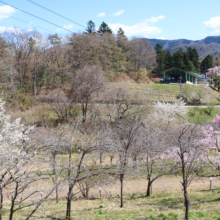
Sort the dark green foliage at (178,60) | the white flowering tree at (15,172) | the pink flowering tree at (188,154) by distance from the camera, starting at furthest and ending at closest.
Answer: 1. the dark green foliage at (178,60)
2. the pink flowering tree at (188,154)
3. the white flowering tree at (15,172)

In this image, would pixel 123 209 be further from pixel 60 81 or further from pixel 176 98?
pixel 176 98

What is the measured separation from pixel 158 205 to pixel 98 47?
3359 centimetres

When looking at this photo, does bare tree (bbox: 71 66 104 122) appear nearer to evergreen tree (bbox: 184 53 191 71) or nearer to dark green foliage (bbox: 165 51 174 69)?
dark green foliage (bbox: 165 51 174 69)

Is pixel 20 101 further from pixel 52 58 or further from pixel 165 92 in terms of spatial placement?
pixel 165 92

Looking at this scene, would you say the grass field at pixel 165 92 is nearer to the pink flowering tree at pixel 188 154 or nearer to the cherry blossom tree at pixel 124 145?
the pink flowering tree at pixel 188 154

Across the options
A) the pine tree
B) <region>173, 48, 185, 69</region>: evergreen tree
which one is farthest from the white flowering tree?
<region>173, 48, 185, 69</region>: evergreen tree

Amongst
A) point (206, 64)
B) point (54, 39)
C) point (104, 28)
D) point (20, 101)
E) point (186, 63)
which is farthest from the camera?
point (206, 64)

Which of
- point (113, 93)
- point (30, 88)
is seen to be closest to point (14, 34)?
point (30, 88)

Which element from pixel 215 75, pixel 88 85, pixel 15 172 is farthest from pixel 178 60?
pixel 15 172

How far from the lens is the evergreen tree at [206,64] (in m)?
59.0

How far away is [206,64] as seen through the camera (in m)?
60.0

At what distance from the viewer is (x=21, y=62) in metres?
33.0

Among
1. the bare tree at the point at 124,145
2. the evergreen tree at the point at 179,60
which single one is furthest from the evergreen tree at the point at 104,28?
the bare tree at the point at 124,145

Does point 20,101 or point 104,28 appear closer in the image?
point 20,101
